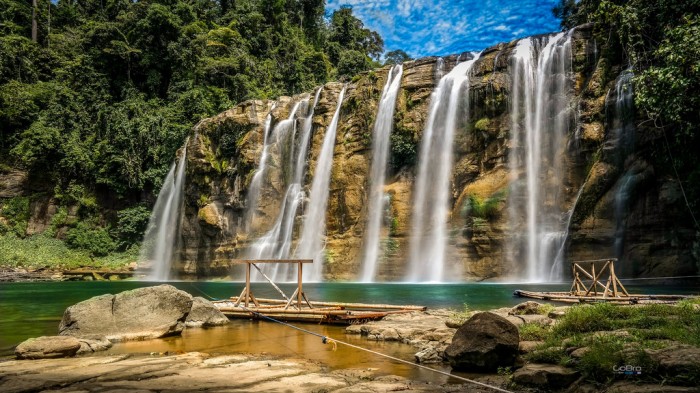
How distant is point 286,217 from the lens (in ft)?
103

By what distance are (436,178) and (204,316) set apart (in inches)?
741

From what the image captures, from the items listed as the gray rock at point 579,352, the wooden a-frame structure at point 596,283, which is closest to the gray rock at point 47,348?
the gray rock at point 579,352

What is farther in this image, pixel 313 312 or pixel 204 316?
pixel 204 316

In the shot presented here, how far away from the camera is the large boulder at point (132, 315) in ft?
31.8

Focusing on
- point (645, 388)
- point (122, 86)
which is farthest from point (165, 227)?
point (645, 388)

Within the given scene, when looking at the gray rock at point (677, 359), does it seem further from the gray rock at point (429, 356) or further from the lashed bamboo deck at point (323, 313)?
the lashed bamboo deck at point (323, 313)

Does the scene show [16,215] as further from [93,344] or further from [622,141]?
[622,141]

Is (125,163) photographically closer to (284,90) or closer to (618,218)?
(284,90)

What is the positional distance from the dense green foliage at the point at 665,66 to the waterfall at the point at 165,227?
31071 millimetres

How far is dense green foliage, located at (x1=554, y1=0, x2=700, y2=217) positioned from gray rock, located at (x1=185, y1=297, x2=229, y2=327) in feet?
54.2

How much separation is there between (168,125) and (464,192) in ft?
95.2

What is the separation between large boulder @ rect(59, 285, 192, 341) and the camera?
970cm

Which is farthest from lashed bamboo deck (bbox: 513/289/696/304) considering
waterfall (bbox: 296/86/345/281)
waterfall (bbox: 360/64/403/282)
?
waterfall (bbox: 296/86/345/281)

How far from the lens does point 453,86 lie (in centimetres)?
2825
